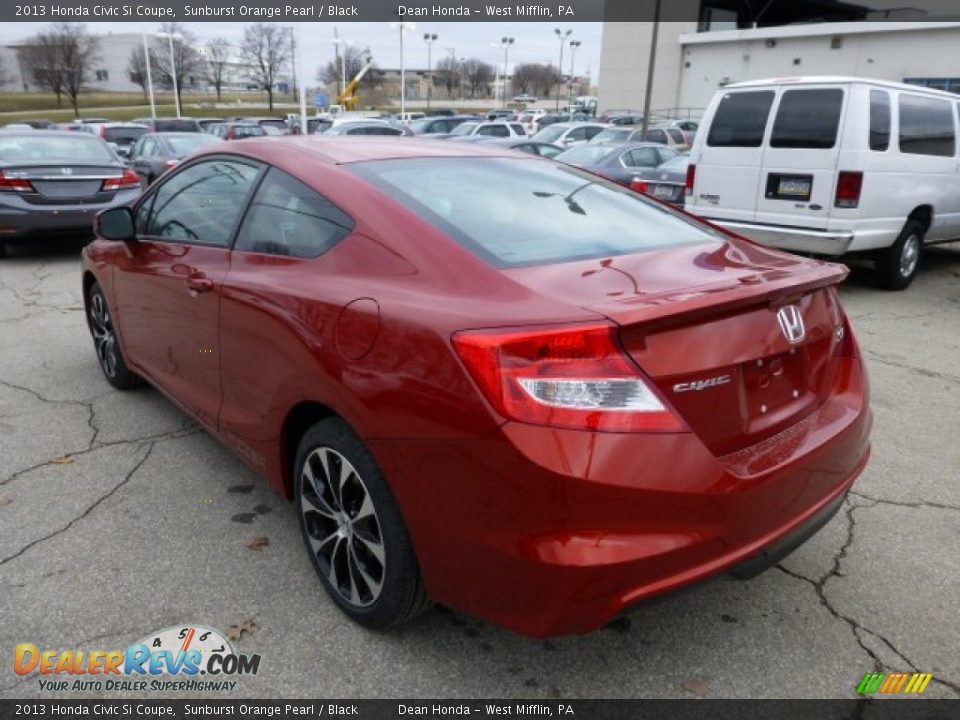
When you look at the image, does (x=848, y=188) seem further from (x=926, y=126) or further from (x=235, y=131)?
(x=235, y=131)

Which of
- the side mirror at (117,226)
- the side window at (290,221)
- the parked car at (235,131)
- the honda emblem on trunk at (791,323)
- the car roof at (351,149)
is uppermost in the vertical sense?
the car roof at (351,149)

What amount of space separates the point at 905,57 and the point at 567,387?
44.4m

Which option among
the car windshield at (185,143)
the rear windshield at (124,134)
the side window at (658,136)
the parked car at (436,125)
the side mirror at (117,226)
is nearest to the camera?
the side mirror at (117,226)

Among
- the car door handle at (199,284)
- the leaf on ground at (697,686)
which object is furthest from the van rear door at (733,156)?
the leaf on ground at (697,686)

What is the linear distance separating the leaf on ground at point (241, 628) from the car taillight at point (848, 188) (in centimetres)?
675

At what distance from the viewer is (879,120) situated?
7312mm

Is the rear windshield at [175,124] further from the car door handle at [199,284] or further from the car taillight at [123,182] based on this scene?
the car door handle at [199,284]

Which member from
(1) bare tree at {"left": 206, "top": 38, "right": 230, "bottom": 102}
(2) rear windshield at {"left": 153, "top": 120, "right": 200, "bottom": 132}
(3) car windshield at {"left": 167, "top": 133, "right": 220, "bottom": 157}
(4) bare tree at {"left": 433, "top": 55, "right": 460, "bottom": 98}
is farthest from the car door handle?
(4) bare tree at {"left": 433, "top": 55, "right": 460, "bottom": 98}

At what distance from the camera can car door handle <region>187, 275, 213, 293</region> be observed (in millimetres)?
3078

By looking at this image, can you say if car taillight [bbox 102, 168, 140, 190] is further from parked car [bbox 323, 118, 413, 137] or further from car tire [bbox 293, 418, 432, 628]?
parked car [bbox 323, 118, 413, 137]

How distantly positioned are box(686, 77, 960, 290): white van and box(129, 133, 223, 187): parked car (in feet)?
32.5

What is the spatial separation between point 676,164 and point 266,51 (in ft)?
213

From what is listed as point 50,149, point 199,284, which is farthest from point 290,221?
point 50,149

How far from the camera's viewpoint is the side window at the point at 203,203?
3.18 m
